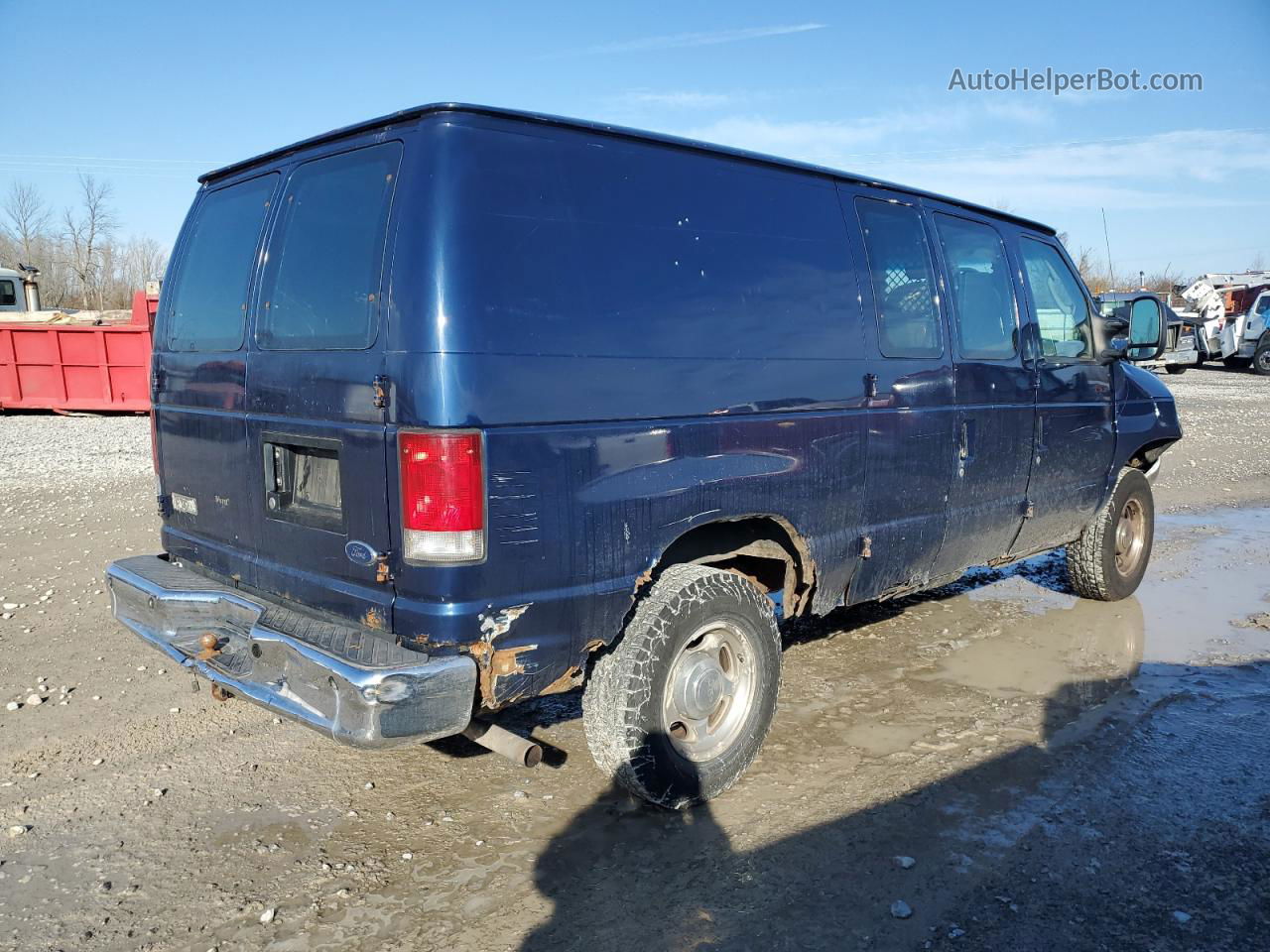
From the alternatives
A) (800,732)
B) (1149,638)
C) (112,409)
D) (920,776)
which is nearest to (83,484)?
(112,409)

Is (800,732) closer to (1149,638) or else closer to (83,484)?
(1149,638)

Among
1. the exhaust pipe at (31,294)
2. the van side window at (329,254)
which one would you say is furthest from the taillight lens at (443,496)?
the exhaust pipe at (31,294)

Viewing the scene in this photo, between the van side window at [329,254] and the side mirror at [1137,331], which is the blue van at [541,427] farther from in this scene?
the side mirror at [1137,331]

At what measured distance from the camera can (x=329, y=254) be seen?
10.3 ft

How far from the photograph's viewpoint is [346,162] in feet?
10.4

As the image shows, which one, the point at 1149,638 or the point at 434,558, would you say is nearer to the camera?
the point at 434,558

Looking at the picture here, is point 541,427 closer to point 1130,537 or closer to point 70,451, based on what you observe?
point 1130,537

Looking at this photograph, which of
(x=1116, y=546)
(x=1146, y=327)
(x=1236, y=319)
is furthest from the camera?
(x=1236, y=319)

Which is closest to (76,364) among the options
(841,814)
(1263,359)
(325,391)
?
(325,391)

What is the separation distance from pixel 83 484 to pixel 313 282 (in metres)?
7.84

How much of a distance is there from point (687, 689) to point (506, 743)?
72 cm

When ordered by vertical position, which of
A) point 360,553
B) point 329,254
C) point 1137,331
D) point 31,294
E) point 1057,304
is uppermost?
point 31,294

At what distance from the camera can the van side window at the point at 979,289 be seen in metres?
4.59

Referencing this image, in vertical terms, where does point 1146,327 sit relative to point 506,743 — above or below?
above
